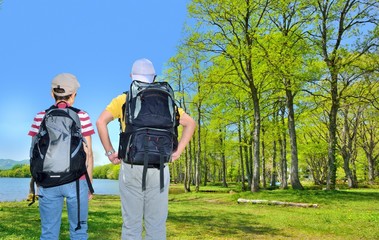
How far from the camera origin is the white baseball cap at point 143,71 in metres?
4.71

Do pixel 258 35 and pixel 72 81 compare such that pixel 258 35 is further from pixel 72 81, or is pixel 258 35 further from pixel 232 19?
pixel 72 81

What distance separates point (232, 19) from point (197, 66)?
10572mm

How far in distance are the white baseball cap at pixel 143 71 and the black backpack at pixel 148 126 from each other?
0.17 m

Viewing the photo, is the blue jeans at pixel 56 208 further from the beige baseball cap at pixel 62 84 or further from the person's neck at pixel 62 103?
the beige baseball cap at pixel 62 84

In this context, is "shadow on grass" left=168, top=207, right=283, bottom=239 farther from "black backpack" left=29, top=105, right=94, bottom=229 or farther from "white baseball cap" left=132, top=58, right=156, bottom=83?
"white baseball cap" left=132, top=58, right=156, bottom=83

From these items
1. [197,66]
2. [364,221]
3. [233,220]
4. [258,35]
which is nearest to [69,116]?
[233,220]

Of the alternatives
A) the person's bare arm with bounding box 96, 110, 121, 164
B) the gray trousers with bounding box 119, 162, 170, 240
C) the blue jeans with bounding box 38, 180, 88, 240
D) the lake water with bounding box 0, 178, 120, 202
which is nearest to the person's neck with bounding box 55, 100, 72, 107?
the person's bare arm with bounding box 96, 110, 121, 164

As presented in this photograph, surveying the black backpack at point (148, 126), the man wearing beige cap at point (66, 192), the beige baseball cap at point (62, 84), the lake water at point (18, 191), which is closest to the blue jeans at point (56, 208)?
the man wearing beige cap at point (66, 192)

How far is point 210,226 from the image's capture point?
12.0m

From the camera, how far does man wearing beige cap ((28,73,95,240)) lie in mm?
4551

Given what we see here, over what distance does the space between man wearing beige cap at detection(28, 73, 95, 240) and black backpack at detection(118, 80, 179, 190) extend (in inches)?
25.6

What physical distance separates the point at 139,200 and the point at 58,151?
4.08ft

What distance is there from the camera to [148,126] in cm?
439

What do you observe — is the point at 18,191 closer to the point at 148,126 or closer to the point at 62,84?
the point at 62,84
